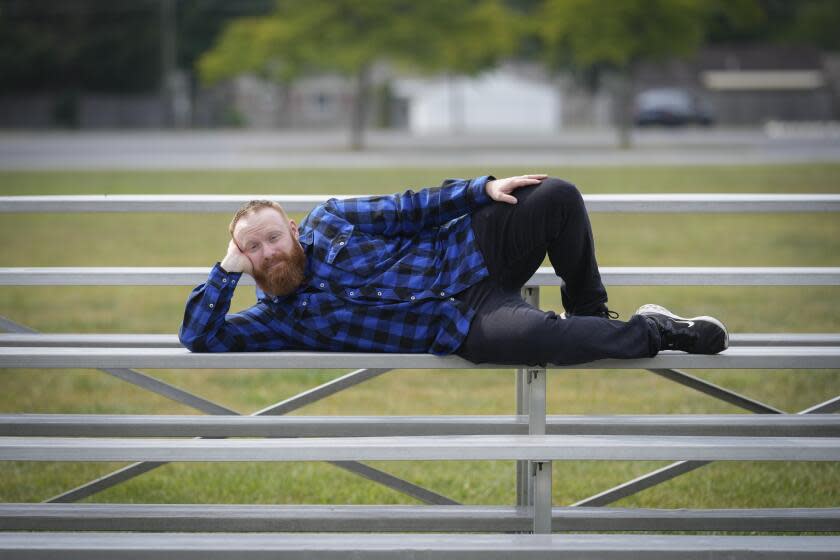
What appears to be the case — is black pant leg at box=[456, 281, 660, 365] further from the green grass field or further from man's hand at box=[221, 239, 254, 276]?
the green grass field

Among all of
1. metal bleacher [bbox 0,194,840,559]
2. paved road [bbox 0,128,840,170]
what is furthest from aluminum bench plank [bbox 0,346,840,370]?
paved road [bbox 0,128,840,170]

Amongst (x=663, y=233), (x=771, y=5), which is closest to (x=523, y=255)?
(x=663, y=233)

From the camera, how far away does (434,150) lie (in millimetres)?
30484

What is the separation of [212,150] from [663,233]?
1965cm

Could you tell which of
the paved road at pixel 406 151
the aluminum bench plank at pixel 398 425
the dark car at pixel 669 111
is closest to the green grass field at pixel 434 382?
the aluminum bench plank at pixel 398 425

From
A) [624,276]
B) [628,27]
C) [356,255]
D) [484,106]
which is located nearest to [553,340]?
[624,276]

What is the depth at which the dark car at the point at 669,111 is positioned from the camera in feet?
148

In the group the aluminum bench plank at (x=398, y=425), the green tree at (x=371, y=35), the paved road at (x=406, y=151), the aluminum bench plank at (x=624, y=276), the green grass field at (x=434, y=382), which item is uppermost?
the green tree at (x=371, y=35)

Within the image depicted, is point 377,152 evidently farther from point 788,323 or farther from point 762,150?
point 788,323

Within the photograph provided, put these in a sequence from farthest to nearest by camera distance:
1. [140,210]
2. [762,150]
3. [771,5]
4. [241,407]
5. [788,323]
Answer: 1. [771,5]
2. [762,150]
3. [788,323]
4. [241,407]
5. [140,210]

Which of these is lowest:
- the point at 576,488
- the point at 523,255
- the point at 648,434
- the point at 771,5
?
the point at 576,488

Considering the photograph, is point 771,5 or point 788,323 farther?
point 771,5

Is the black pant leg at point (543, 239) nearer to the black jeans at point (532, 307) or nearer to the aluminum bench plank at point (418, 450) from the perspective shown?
the black jeans at point (532, 307)

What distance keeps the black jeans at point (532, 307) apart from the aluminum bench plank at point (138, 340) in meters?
0.74
